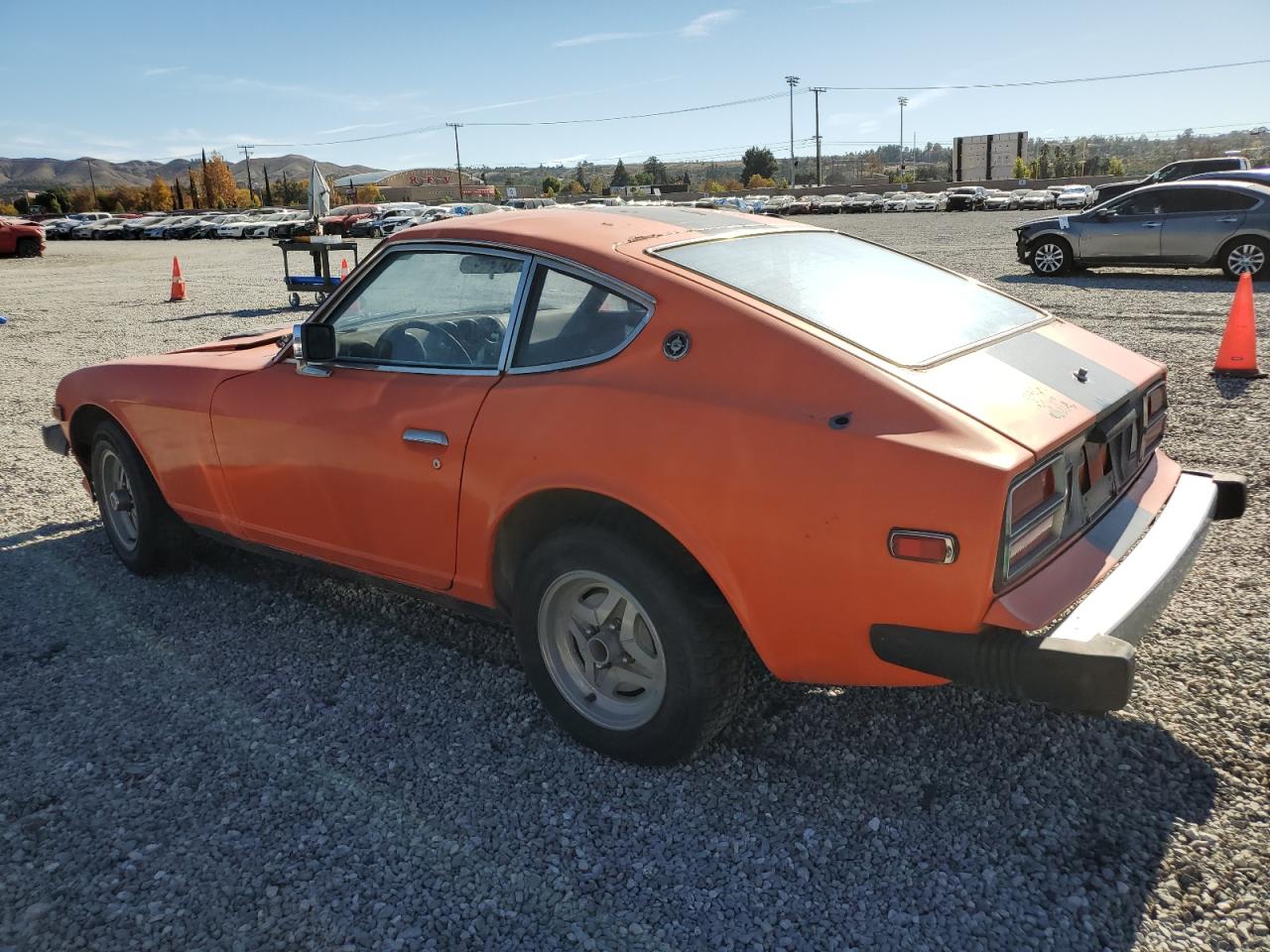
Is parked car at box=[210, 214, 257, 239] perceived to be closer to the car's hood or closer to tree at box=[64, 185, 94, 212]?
tree at box=[64, 185, 94, 212]

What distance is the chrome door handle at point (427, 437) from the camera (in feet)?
10.0

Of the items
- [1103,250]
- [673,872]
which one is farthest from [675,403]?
[1103,250]

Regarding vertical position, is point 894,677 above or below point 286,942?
above

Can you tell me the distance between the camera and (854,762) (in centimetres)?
291

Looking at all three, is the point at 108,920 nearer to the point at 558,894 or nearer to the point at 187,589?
the point at 558,894

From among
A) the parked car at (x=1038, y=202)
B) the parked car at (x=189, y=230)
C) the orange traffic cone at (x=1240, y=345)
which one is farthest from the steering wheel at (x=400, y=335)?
the parked car at (x=189, y=230)

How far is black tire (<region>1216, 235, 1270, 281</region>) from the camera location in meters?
13.2

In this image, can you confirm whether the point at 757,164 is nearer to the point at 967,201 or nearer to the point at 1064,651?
the point at 967,201

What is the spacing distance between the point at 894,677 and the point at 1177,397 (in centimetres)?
581

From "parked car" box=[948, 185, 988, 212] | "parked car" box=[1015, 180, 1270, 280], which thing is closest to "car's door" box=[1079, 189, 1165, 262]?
"parked car" box=[1015, 180, 1270, 280]

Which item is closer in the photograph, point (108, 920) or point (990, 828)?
point (108, 920)

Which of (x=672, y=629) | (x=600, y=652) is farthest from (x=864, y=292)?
(x=600, y=652)

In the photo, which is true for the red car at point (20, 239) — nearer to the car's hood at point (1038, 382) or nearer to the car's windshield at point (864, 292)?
the car's windshield at point (864, 292)

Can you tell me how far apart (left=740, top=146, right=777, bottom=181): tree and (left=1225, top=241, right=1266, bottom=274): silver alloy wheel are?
108567mm
